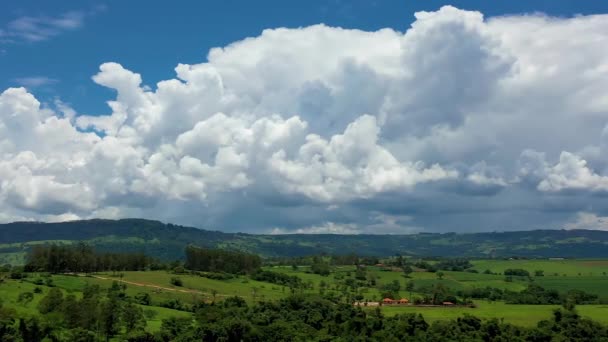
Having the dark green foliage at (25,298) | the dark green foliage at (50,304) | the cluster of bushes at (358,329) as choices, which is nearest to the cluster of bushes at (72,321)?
the dark green foliage at (50,304)

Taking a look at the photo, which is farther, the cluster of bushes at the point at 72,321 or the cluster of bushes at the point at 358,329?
the cluster of bushes at the point at 358,329

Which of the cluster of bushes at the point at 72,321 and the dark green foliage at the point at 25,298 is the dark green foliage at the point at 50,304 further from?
the dark green foliage at the point at 25,298

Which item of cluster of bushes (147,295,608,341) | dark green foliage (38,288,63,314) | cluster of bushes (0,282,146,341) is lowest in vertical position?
cluster of bushes (147,295,608,341)

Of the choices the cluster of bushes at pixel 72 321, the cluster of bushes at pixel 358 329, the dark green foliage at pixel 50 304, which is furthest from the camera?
the dark green foliage at pixel 50 304

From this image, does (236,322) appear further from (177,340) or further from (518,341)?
(518,341)

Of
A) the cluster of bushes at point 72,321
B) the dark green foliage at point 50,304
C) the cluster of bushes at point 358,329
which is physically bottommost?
the cluster of bushes at point 358,329

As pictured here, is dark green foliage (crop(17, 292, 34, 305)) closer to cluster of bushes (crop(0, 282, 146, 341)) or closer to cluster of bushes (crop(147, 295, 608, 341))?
cluster of bushes (crop(0, 282, 146, 341))

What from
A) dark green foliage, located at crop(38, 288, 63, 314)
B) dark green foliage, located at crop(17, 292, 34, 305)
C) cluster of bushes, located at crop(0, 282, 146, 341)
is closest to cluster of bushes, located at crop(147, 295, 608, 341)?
cluster of bushes, located at crop(0, 282, 146, 341)

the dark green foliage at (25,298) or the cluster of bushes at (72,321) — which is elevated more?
the dark green foliage at (25,298)

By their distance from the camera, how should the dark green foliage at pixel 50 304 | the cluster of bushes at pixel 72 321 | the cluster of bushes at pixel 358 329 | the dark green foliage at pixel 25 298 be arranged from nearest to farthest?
the cluster of bushes at pixel 72 321 < the cluster of bushes at pixel 358 329 < the dark green foliage at pixel 50 304 < the dark green foliage at pixel 25 298

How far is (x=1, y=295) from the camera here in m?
188

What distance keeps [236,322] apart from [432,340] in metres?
53.2

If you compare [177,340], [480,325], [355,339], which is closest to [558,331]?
[480,325]

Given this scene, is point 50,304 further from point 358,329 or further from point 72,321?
point 358,329
